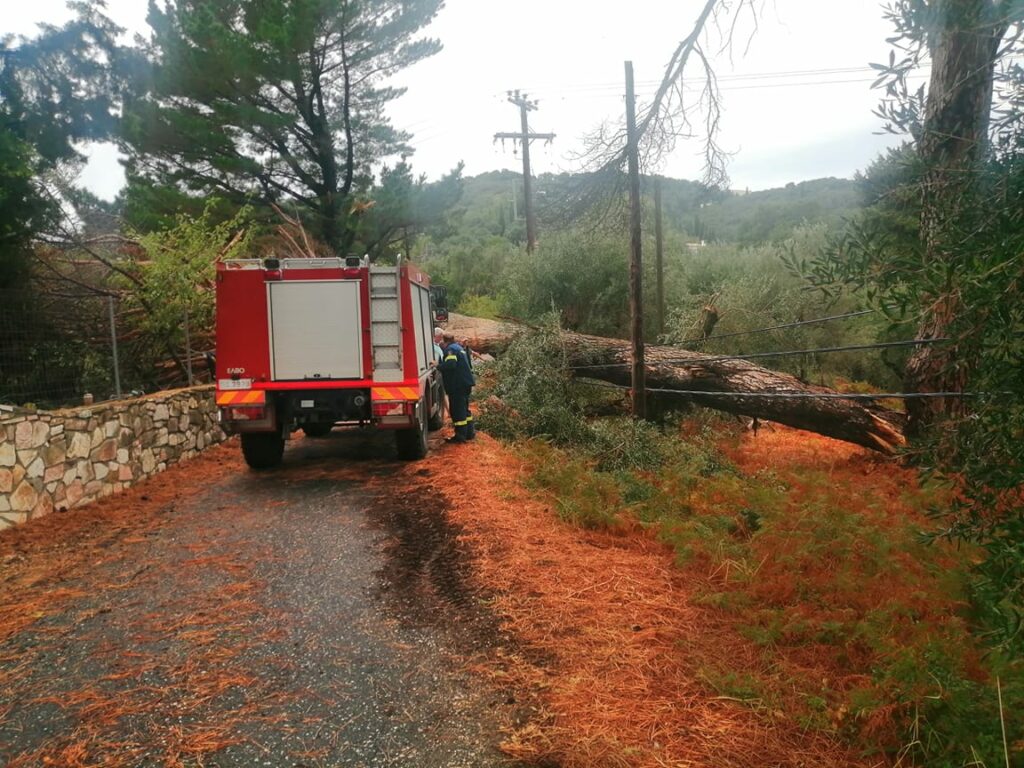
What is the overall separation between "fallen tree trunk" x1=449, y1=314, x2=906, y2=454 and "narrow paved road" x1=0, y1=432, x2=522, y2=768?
565 centimetres

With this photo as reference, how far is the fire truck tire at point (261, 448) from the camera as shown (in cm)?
880

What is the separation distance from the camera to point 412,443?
888 centimetres

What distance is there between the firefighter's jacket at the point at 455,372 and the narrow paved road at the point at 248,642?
10.2 feet

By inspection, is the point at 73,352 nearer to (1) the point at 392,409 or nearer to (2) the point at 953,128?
(1) the point at 392,409

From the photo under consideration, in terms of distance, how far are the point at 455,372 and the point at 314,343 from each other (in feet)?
7.54

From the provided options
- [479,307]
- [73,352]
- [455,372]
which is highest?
[479,307]

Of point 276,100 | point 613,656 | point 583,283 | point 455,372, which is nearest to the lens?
point 613,656

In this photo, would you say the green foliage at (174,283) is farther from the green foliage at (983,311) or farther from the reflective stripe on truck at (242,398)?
the green foliage at (983,311)

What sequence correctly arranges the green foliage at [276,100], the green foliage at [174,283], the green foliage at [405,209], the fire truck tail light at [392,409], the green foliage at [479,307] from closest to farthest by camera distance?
the fire truck tail light at [392,409] → the green foliage at [174,283] → the green foliage at [276,100] → the green foliage at [405,209] → the green foliage at [479,307]

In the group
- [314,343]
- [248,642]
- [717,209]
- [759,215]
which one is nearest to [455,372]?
[314,343]

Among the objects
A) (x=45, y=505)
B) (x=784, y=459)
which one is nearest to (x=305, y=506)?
(x=45, y=505)

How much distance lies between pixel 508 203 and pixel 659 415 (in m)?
55.7

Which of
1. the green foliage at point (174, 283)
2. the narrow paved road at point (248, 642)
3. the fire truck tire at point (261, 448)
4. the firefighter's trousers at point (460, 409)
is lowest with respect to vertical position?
the narrow paved road at point (248, 642)

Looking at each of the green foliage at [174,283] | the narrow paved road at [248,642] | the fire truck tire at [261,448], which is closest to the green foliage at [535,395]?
the fire truck tire at [261,448]
